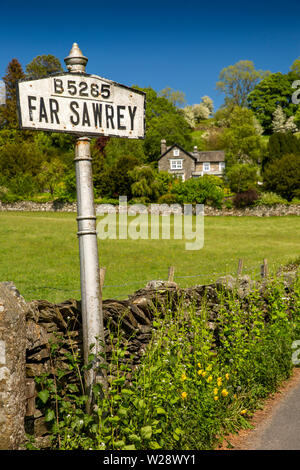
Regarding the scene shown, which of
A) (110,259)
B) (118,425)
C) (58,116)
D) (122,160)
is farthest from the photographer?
(122,160)

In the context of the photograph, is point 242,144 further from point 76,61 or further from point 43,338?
point 43,338

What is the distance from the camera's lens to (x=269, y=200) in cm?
4394

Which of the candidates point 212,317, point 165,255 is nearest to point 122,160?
point 165,255

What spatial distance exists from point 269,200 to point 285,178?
5.13m

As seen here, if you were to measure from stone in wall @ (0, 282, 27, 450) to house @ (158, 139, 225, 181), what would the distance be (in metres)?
62.7

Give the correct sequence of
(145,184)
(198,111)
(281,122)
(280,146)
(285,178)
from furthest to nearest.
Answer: (198,111) < (281,122) < (280,146) < (285,178) < (145,184)

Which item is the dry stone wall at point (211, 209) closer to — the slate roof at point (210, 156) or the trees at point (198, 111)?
the slate roof at point (210, 156)

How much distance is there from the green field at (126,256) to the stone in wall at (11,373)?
26.2 ft

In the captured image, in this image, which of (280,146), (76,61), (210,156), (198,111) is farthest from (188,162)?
(76,61)

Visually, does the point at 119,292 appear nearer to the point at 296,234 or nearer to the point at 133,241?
the point at 133,241

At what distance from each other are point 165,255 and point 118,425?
760 inches

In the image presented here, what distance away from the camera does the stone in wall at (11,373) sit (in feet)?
10.6

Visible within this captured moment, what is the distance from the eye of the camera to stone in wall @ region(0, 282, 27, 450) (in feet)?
10.6
